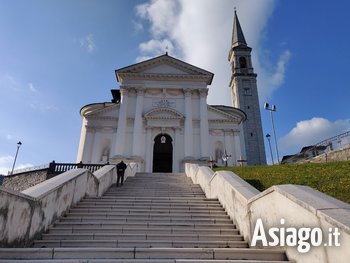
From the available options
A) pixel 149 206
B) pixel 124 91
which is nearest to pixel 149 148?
pixel 124 91

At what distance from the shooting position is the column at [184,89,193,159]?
25000 mm

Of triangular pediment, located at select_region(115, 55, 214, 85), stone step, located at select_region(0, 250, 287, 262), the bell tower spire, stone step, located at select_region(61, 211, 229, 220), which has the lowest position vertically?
stone step, located at select_region(0, 250, 287, 262)

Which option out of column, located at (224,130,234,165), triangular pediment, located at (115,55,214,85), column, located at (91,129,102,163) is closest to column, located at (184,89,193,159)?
triangular pediment, located at (115,55,214,85)

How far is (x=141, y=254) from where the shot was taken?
444 centimetres

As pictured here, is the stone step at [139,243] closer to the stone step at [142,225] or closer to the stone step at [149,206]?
the stone step at [142,225]

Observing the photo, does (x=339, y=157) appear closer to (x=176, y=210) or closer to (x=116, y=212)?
(x=176, y=210)

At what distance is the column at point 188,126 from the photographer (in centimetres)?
2500

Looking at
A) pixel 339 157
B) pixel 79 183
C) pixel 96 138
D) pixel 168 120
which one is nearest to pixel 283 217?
pixel 79 183

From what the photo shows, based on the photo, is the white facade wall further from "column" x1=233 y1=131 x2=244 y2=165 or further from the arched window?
the arched window

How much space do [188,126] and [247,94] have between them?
22821mm

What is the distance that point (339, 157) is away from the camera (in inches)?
637

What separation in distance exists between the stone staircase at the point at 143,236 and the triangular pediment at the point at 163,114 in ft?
58.7

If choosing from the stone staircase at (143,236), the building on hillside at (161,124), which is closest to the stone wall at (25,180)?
the building on hillside at (161,124)

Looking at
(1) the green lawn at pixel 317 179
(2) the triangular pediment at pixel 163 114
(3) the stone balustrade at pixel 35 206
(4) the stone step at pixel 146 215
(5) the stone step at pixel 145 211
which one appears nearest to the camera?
(3) the stone balustrade at pixel 35 206
